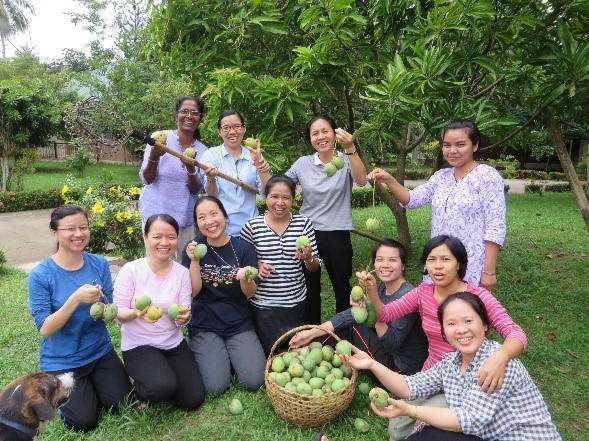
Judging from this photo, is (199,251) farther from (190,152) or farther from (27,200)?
(27,200)

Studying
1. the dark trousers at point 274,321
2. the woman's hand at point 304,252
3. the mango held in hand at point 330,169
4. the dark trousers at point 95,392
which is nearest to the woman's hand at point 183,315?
the dark trousers at point 95,392

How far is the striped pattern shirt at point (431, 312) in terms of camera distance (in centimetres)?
246

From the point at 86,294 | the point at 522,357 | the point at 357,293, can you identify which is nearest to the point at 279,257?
the point at 357,293

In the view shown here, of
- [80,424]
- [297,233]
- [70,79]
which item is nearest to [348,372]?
[297,233]

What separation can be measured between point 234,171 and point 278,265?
789 millimetres

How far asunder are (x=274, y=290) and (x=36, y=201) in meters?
11.0

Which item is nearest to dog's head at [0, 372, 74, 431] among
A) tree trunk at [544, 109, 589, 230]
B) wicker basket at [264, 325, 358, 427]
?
wicker basket at [264, 325, 358, 427]

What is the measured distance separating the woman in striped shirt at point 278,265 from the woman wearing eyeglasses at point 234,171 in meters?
0.23

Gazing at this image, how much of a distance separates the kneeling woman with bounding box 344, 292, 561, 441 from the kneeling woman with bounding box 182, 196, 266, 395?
4.29 feet

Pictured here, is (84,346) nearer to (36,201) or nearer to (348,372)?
(348,372)

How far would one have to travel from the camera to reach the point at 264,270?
128 inches

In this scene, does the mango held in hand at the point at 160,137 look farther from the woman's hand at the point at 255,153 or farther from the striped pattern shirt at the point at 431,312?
the striped pattern shirt at the point at 431,312

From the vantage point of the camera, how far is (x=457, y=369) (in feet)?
7.57

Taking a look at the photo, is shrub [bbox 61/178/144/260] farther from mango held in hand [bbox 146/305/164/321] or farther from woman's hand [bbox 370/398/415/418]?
woman's hand [bbox 370/398/415/418]
